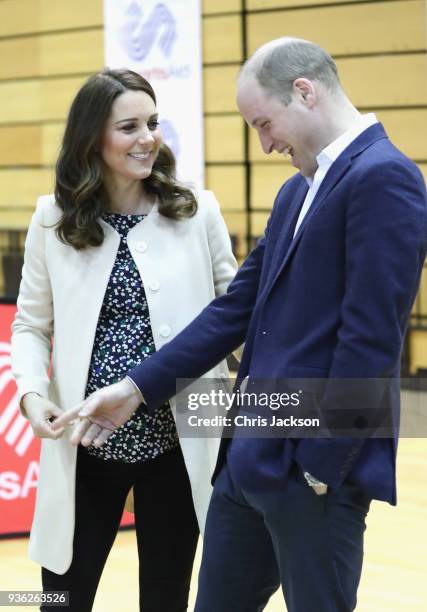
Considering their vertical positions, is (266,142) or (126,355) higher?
(266,142)

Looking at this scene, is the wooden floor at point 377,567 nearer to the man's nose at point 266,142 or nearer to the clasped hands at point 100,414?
the clasped hands at point 100,414

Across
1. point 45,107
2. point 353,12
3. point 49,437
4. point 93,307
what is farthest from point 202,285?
point 45,107

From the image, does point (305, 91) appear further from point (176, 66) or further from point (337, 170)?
point (176, 66)

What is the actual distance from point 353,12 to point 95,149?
16.6 feet

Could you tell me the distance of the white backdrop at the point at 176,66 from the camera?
308 inches

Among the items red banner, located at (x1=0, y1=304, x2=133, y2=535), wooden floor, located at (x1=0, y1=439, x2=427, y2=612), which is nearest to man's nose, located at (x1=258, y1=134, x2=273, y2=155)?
→ wooden floor, located at (x1=0, y1=439, x2=427, y2=612)

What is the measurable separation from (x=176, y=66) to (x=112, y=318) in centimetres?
575

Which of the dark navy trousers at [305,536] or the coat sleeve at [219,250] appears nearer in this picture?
the dark navy trousers at [305,536]

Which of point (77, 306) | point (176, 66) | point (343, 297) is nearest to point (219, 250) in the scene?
point (77, 306)

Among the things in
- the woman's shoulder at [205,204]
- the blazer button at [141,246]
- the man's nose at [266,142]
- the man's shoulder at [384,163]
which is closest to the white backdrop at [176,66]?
the woman's shoulder at [205,204]

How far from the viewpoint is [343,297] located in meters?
1.83

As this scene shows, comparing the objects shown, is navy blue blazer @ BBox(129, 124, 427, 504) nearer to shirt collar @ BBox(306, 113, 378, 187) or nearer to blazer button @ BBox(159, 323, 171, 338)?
shirt collar @ BBox(306, 113, 378, 187)

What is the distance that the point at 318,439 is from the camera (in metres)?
1.79

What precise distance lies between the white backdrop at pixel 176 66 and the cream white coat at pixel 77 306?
5.41 metres
